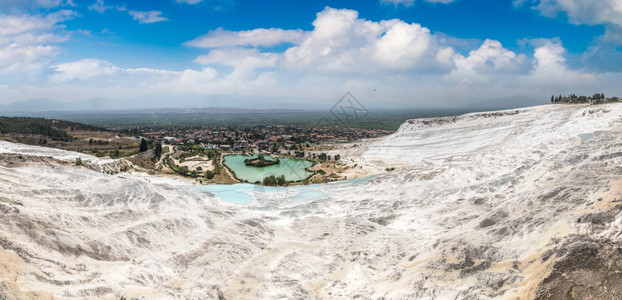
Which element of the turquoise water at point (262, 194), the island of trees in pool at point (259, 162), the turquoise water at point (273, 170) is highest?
the turquoise water at point (262, 194)

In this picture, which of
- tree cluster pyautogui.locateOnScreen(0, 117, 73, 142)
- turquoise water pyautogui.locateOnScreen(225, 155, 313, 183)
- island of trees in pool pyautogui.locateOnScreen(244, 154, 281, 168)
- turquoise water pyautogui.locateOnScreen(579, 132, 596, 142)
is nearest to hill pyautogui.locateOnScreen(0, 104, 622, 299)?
turquoise water pyautogui.locateOnScreen(579, 132, 596, 142)

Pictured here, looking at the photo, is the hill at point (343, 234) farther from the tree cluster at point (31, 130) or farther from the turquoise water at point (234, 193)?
the tree cluster at point (31, 130)

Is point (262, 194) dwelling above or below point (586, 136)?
below

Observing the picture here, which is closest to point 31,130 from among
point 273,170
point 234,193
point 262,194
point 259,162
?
point 259,162

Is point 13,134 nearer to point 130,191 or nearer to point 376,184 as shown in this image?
point 130,191

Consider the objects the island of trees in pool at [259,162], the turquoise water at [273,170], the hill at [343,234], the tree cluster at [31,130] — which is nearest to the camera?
the hill at [343,234]

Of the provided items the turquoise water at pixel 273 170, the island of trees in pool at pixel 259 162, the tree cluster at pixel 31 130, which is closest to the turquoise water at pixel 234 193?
the turquoise water at pixel 273 170

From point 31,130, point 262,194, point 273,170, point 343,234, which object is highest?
point 31,130

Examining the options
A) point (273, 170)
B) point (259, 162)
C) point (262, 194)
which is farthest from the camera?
point (259, 162)

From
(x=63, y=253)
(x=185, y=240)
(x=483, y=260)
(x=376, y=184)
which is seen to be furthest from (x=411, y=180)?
(x=63, y=253)

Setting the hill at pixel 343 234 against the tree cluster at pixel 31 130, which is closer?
the hill at pixel 343 234

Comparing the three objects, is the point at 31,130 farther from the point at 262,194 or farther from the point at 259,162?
the point at 262,194
